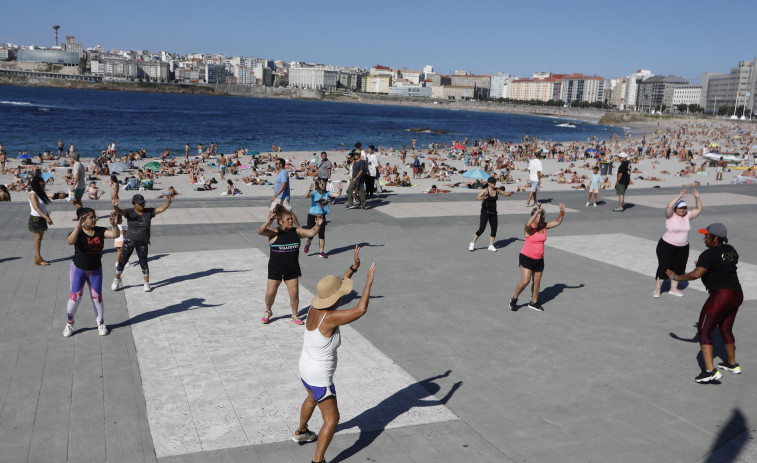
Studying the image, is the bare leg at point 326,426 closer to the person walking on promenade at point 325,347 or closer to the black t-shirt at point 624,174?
the person walking on promenade at point 325,347

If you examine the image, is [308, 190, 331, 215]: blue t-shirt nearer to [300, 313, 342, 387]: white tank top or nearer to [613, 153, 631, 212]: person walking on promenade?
[300, 313, 342, 387]: white tank top

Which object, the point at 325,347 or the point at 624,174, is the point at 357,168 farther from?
the point at 325,347

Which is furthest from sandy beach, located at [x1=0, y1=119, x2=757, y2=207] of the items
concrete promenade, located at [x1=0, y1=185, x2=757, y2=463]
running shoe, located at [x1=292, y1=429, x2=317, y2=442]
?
running shoe, located at [x1=292, y1=429, x2=317, y2=442]

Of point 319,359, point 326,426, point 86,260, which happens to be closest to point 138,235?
point 86,260

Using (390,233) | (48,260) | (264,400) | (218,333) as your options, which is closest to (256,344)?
(218,333)

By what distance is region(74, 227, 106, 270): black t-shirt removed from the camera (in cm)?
710

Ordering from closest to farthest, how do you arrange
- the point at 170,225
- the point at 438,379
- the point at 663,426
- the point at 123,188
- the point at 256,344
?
the point at 663,426, the point at 438,379, the point at 256,344, the point at 170,225, the point at 123,188

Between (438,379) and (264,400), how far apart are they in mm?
1899

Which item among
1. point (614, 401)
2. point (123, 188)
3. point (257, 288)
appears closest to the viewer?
point (614, 401)

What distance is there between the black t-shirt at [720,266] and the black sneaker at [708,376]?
91cm

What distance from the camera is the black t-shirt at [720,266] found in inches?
259

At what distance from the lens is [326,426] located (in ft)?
15.4

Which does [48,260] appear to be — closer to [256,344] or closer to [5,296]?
[5,296]

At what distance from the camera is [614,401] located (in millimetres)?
6195
